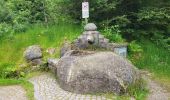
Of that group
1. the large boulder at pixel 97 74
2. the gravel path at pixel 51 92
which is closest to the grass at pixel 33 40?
the gravel path at pixel 51 92

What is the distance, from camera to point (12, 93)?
392 inches

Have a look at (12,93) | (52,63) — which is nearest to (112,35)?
(52,63)

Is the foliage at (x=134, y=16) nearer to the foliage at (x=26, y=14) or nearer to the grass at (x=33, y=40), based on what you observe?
the grass at (x=33, y=40)

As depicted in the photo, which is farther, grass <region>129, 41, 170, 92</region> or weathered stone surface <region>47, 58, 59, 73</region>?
grass <region>129, 41, 170, 92</region>

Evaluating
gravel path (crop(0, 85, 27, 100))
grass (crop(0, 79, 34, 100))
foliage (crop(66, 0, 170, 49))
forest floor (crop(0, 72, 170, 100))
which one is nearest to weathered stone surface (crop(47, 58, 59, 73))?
forest floor (crop(0, 72, 170, 100))

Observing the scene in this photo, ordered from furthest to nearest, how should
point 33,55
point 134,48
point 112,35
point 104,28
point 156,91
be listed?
point 104,28 → point 134,48 → point 112,35 → point 33,55 → point 156,91

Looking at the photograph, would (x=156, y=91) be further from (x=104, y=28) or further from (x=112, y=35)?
(x=104, y=28)

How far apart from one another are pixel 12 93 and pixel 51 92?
1.12 metres

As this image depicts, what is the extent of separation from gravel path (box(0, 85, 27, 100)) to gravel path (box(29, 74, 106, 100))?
36 cm

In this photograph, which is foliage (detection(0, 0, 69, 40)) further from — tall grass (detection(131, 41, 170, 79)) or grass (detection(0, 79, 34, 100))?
tall grass (detection(131, 41, 170, 79))

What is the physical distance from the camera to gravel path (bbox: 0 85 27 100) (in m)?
9.52

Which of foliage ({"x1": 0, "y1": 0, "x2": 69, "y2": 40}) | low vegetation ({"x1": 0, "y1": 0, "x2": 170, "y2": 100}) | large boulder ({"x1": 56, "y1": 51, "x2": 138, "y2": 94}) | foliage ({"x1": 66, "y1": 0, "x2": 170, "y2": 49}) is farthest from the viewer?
foliage ({"x1": 0, "y1": 0, "x2": 69, "y2": 40})

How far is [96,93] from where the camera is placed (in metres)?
9.44

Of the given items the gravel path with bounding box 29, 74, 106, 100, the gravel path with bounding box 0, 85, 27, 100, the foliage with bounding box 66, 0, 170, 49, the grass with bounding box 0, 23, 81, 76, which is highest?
the foliage with bounding box 66, 0, 170, 49
